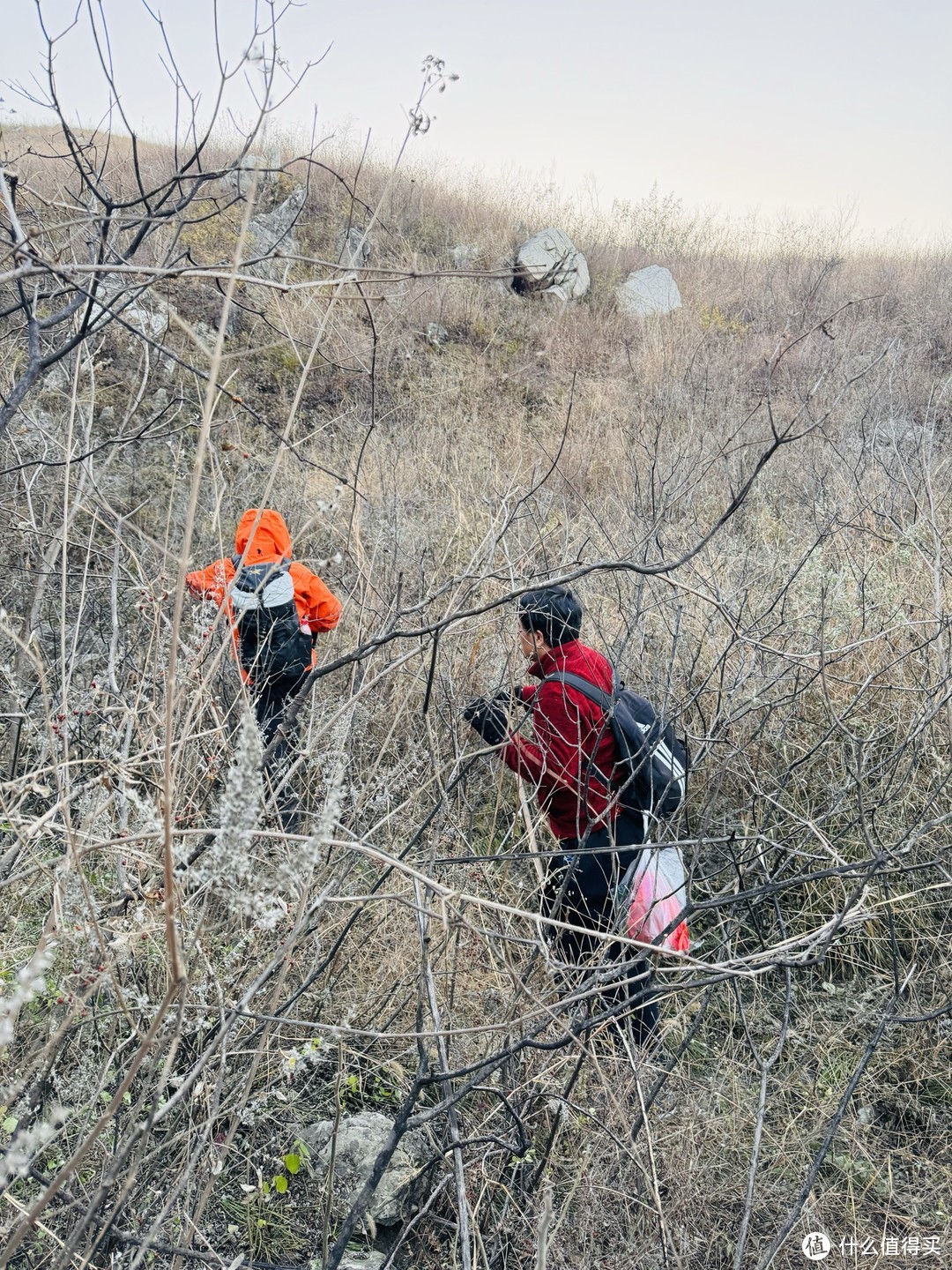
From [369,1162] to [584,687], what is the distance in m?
1.49

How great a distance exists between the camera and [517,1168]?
81.7 inches

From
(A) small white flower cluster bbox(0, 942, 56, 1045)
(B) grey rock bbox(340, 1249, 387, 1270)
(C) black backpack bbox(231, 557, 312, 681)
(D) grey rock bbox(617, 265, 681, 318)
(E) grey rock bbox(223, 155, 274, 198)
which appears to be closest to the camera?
(A) small white flower cluster bbox(0, 942, 56, 1045)

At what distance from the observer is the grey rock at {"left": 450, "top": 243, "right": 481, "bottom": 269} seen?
11.1 metres

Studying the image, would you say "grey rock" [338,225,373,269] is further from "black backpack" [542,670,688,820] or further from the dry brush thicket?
"black backpack" [542,670,688,820]

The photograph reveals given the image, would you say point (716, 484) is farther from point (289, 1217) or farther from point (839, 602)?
point (289, 1217)

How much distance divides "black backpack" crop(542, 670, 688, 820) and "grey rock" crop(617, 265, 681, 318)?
31.3ft

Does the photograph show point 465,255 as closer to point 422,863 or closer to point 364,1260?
point 422,863

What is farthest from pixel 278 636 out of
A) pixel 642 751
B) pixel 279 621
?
pixel 642 751

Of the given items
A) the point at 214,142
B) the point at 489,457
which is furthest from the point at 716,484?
the point at 214,142

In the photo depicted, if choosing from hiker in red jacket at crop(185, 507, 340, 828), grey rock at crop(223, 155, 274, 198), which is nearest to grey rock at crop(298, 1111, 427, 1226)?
hiker in red jacket at crop(185, 507, 340, 828)

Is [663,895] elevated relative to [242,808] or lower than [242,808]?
lower

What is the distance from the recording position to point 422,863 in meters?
1.84

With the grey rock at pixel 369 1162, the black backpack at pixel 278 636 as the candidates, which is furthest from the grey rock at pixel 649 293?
the grey rock at pixel 369 1162

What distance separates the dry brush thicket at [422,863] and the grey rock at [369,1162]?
48mm
